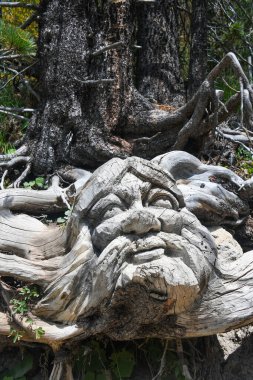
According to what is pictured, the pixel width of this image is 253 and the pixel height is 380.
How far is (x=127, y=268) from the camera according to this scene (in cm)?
263

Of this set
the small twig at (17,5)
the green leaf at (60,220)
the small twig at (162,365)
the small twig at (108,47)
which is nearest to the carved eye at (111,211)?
the green leaf at (60,220)

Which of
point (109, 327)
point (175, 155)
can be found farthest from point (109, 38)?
point (109, 327)

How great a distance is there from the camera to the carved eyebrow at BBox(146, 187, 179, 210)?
2930mm

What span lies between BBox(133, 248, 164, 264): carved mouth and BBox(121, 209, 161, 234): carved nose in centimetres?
11

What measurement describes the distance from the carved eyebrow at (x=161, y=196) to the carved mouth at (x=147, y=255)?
0.35 meters

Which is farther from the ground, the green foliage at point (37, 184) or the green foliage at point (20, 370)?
the green foliage at point (37, 184)

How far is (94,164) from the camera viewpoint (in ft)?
13.1

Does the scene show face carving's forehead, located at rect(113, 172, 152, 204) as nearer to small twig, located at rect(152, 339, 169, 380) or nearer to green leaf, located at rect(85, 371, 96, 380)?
small twig, located at rect(152, 339, 169, 380)

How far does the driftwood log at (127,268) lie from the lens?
8.72 feet

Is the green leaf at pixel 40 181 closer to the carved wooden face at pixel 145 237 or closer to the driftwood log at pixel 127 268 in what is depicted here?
the driftwood log at pixel 127 268

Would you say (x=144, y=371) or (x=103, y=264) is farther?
(x=144, y=371)

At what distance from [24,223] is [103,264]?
0.80 metres

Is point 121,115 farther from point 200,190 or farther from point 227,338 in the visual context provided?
point 227,338

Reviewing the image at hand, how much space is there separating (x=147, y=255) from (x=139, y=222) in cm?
16
